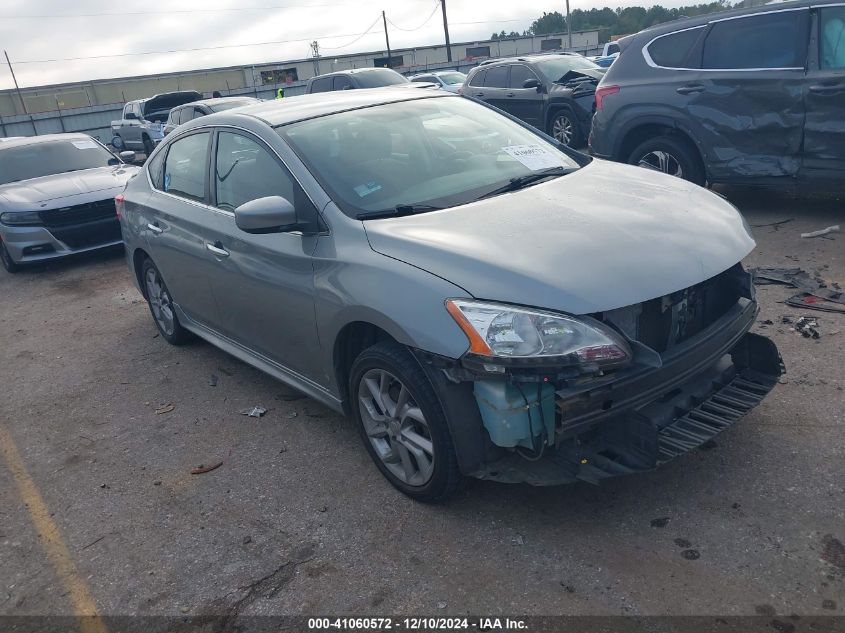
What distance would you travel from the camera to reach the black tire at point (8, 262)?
8891 mm

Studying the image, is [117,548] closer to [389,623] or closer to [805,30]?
[389,623]

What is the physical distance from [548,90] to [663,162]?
19.9ft

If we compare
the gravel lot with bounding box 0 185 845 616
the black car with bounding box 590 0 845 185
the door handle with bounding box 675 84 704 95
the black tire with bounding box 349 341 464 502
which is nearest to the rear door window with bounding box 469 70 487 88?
the black car with bounding box 590 0 845 185

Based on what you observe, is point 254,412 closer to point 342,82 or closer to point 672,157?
point 672,157

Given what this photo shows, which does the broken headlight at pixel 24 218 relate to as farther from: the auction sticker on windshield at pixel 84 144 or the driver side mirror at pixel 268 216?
the driver side mirror at pixel 268 216

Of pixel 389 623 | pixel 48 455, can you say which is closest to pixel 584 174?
pixel 389 623

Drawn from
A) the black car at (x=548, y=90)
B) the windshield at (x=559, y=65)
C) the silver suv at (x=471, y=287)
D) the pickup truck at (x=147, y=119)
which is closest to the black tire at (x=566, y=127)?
the black car at (x=548, y=90)

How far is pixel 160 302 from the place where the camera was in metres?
5.80

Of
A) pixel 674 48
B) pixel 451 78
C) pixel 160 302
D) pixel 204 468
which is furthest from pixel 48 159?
pixel 451 78

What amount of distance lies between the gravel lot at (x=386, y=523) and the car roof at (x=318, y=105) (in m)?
1.74

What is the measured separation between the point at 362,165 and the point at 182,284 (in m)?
1.96

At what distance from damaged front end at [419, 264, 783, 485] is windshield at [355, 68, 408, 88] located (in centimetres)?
1336

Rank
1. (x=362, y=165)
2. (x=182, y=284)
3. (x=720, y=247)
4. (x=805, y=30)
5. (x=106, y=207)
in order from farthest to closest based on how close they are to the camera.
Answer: (x=106, y=207) → (x=805, y=30) → (x=182, y=284) → (x=362, y=165) → (x=720, y=247)

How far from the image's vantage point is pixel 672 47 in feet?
23.9
